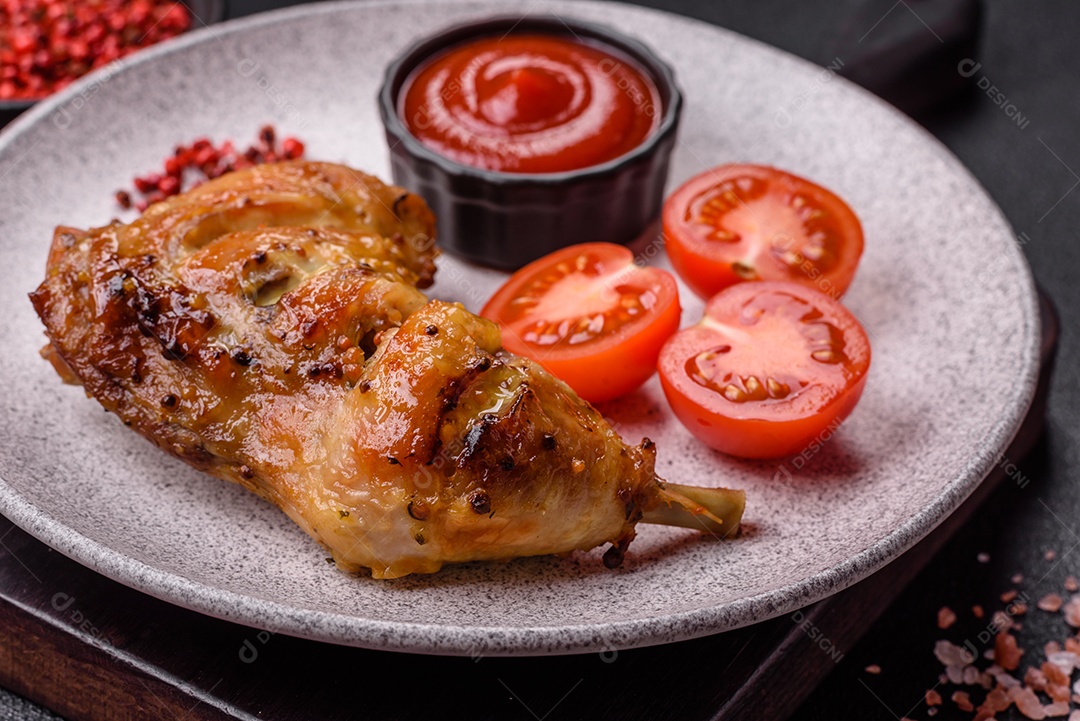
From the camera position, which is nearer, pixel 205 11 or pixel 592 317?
pixel 592 317

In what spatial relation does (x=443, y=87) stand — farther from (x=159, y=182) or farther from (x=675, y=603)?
(x=675, y=603)

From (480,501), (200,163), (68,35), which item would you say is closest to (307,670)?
(480,501)

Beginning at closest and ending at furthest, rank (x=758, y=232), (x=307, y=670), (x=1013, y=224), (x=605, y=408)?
(x=307, y=670), (x=605, y=408), (x=758, y=232), (x=1013, y=224)

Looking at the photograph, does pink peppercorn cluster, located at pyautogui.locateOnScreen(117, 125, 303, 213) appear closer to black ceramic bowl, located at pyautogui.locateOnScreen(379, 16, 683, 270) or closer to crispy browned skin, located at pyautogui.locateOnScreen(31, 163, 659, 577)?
black ceramic bowl, located at pyautogui.locateOnScreen(379, 16, 683, 270)

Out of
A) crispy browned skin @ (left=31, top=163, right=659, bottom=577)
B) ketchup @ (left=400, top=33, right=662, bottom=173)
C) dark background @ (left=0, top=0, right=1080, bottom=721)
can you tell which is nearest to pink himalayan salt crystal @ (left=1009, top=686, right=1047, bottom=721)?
dark background @ (left=0, top=0, right=1080, bottom=721)

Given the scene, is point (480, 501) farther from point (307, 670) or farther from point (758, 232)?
point (758, 232)

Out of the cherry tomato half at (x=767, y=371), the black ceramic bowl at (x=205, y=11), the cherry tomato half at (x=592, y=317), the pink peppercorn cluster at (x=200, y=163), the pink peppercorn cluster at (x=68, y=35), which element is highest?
the cherry tomato half at (x=767, y=371)

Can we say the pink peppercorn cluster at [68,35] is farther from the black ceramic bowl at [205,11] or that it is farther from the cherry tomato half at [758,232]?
the cherry tomato half at [758,232]

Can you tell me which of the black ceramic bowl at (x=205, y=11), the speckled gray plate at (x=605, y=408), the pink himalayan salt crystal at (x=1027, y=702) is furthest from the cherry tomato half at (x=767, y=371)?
the black ceramic bowl at (x=205, y=11)
